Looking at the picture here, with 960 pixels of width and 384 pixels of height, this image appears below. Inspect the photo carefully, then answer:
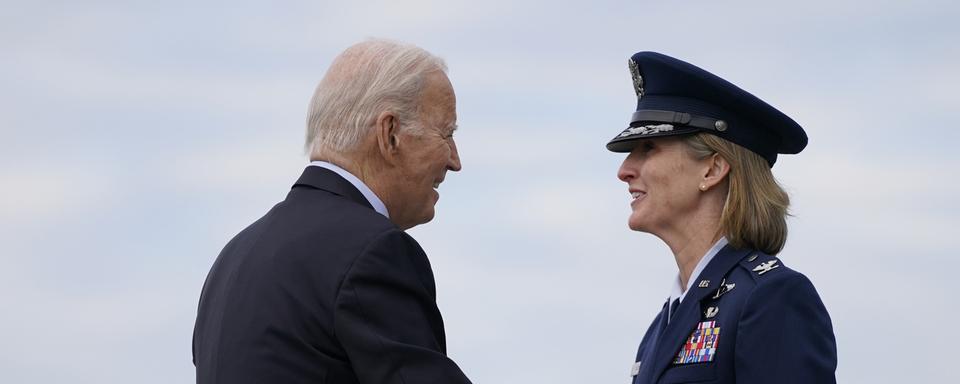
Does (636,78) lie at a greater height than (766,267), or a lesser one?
greater

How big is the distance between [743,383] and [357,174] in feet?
5.77

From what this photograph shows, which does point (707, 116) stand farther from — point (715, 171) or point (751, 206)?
point (751, 206)

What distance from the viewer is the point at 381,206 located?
4.62m

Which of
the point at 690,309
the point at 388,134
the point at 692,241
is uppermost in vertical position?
the point at 388,134

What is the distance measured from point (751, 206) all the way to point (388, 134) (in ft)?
5.80

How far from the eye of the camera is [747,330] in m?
5.05

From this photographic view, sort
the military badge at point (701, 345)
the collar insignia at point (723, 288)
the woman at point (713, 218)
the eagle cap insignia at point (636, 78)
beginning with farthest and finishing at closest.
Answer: the eagle cap insignia at point (636, 78) < the collar insignia at point (723, 288) < the military badge at point (701, 345) < the woman at point (713, 218)

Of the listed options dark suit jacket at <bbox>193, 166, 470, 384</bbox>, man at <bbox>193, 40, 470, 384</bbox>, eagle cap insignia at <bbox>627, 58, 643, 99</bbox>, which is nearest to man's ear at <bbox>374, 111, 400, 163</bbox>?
man at <bbox>193, 40, 470, 384</bbox>

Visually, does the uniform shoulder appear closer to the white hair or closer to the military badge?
the military badge

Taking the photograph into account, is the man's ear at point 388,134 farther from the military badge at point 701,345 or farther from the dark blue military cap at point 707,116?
the military badge at point 701,345

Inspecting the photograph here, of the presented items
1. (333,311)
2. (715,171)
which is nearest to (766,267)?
(715,171)

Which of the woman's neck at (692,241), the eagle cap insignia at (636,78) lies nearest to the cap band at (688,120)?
the eagle cap insignia at (636,78)

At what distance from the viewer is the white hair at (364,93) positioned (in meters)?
4.55

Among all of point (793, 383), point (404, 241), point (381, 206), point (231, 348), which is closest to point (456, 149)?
point (381, 206)
